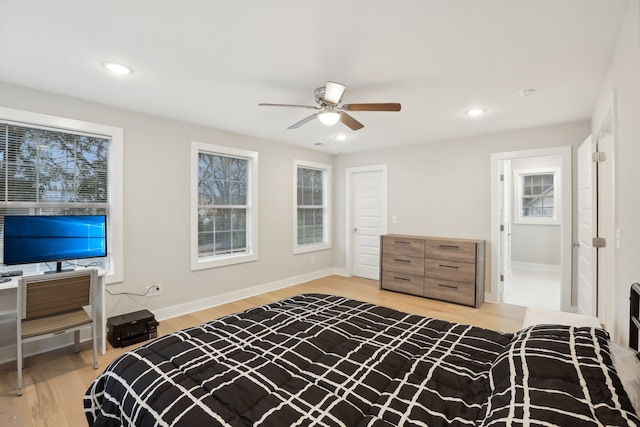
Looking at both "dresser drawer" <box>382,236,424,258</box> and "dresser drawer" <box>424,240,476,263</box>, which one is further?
"dresser drawer" <box>382,236,424,258</box>

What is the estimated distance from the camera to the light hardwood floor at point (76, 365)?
206cm

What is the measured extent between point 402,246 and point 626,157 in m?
3.30

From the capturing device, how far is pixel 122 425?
135 cm

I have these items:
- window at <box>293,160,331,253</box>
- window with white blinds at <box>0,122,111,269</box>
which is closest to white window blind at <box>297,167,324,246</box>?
window at <box>293,160,331,253</box>

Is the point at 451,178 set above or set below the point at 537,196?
above

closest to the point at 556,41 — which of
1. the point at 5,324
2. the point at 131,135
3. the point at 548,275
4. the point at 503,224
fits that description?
the point at 503,224

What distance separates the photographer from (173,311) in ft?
12.5

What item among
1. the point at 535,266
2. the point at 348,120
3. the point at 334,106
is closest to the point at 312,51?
the point at 334,106

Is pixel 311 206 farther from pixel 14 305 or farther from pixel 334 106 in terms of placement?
pixel 14 305

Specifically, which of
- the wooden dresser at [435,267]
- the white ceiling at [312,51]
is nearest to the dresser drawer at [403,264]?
the wooden dresser at [435,267]

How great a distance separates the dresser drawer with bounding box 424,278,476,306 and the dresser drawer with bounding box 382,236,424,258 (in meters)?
0.44

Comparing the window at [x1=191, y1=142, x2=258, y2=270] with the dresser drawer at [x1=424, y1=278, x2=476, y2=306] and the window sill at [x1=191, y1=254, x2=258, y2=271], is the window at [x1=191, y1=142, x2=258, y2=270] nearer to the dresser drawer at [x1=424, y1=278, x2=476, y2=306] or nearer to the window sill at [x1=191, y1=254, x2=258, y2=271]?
the window sill at [x1=191, y1=254, x2=258, y2=271]

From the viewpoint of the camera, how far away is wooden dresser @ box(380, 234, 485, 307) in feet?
13.9

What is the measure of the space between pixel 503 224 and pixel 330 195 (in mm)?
3027
